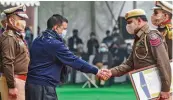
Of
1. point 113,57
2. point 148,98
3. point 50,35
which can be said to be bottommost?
point 113,57

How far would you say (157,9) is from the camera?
27.1 feet

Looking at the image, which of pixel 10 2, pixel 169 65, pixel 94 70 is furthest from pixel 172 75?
pixel 10 2

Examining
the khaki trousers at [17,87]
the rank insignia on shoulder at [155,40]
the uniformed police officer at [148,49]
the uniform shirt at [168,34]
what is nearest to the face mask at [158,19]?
the uniform shirt at [168,34]

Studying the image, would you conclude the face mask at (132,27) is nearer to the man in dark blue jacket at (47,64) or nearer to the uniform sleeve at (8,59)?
the man in dark blue jacket at (47,64)

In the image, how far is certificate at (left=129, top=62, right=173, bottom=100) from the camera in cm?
725

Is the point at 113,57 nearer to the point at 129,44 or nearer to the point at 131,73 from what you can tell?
the point at 129,44

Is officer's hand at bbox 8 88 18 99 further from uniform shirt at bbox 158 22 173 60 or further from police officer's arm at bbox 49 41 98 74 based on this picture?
uniform shirt at bbox 158 22 173 60

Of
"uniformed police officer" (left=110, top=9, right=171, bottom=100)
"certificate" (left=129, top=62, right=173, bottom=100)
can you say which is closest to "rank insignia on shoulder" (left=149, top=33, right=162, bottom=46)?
"uniformed police officer" (left=110, top=9, right=171, bottom=100)

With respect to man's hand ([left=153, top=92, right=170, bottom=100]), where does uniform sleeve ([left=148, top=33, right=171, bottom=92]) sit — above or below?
above

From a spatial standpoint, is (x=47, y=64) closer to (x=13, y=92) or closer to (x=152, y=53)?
(x=13, y=92)

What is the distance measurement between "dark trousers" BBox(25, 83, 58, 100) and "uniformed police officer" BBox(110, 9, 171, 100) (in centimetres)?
117

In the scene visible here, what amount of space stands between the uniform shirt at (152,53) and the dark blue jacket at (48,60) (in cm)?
89

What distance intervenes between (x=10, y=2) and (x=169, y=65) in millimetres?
9772

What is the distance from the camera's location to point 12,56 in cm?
732
